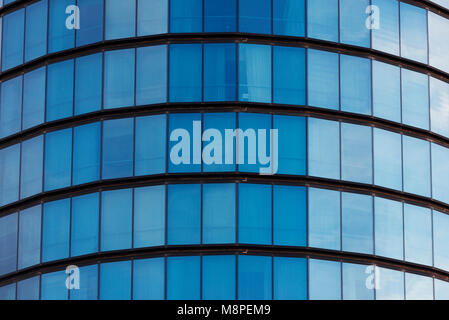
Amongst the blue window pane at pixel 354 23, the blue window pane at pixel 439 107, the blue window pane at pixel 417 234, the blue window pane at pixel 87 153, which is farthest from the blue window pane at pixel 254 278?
the blue window pane at pixel 439 107


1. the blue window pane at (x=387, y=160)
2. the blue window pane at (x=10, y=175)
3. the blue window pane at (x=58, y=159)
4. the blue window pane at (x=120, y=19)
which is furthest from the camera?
the blue window pane at (x=10, y=175)

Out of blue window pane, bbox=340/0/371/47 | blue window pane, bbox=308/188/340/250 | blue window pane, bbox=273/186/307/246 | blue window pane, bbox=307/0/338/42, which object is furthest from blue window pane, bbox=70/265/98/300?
blue window pane, bbox=340/0/371/47

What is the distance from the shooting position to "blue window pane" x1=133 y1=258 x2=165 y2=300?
60.9 m

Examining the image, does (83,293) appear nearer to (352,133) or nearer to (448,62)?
(352,133)

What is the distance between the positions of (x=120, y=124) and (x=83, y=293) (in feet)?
22.5

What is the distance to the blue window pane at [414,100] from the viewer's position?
6538cm

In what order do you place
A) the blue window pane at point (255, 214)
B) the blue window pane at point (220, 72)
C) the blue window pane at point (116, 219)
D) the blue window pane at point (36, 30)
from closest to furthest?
the blue window pane at point (255, 214), the blue window pane at point (116, 219), the blue window pane at point (220, 72), the blue window pane at point (36, 30)

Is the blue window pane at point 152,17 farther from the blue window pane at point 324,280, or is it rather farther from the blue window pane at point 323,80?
the blue window pane at point 324,280

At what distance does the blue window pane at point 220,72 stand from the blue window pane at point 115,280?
7386 mm

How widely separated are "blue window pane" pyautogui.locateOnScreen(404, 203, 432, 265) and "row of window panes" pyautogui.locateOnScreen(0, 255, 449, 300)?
1836 millimetres

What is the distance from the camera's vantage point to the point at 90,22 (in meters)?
64.9

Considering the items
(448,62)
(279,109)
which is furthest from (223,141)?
(448,62)

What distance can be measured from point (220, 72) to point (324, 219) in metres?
7.08

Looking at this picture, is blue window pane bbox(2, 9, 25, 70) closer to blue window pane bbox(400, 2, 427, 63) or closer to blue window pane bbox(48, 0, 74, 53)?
blue window pane bbox(48, 0, 74, 53)
